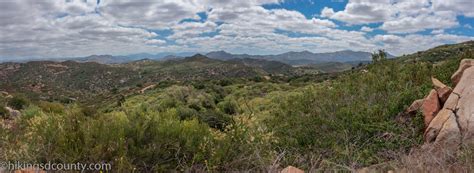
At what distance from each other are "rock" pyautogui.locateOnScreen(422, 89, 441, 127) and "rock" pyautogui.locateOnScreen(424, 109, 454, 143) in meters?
0.29

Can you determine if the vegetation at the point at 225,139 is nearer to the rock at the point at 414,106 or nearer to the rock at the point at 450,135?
the rock at the point at 414,106

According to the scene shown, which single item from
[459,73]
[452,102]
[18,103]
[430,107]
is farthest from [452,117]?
[18,103]

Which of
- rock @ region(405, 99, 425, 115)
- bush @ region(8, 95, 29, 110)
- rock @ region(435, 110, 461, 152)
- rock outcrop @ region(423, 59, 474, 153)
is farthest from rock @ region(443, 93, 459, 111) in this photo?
bush @ region(8, 95, 29, 110)

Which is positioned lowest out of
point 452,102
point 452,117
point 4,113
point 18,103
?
point 18,103

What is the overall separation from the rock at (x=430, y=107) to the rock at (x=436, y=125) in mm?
289

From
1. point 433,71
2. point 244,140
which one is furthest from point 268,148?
point 433,71

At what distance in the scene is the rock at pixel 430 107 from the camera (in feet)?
22.9

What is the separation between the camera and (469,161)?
176 inches

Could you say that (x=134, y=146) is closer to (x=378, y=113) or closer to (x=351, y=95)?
(x=378, y=113)

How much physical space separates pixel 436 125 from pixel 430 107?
0.84m

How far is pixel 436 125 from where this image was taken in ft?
21.0

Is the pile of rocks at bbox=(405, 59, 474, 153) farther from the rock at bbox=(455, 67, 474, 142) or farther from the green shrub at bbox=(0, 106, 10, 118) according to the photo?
the green shrub at bbox=(0, 106, 10, 118)

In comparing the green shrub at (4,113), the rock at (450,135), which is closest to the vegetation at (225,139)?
the rock at (450,135)

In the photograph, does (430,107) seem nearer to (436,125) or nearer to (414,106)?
(414,106)
